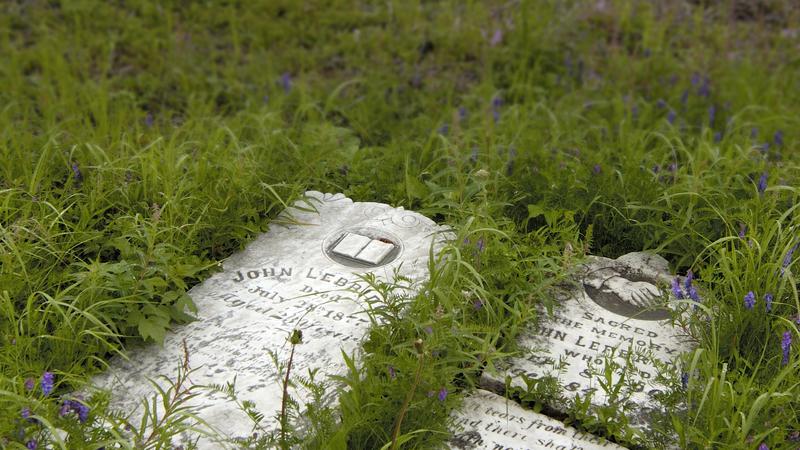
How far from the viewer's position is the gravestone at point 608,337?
285cm

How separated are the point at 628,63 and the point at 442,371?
3.37 meters

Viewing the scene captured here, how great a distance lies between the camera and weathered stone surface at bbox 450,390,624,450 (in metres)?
2.68

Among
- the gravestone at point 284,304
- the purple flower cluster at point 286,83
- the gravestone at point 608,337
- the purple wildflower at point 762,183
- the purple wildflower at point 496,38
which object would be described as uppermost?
the purple wildflower at point 496,38

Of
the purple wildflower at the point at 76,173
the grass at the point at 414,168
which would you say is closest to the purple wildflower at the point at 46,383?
the grass at the point at 414,168

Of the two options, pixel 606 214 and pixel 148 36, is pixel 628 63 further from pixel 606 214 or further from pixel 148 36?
pixel 148 36

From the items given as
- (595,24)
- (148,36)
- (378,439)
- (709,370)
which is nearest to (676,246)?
(709,370)

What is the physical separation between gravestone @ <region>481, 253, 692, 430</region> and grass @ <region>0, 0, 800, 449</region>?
0.31 feet

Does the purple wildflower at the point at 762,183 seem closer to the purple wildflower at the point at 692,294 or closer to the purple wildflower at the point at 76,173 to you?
the purple wildflower at the point at 692,294

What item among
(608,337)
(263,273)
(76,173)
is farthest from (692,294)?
(76,173)

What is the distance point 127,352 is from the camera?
9.74 ft

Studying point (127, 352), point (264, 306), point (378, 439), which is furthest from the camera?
point (264, 306)

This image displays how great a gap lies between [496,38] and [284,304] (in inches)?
118

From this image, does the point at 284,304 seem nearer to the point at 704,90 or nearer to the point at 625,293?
the point at 625,293

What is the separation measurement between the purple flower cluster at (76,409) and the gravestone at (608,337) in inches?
48.9
